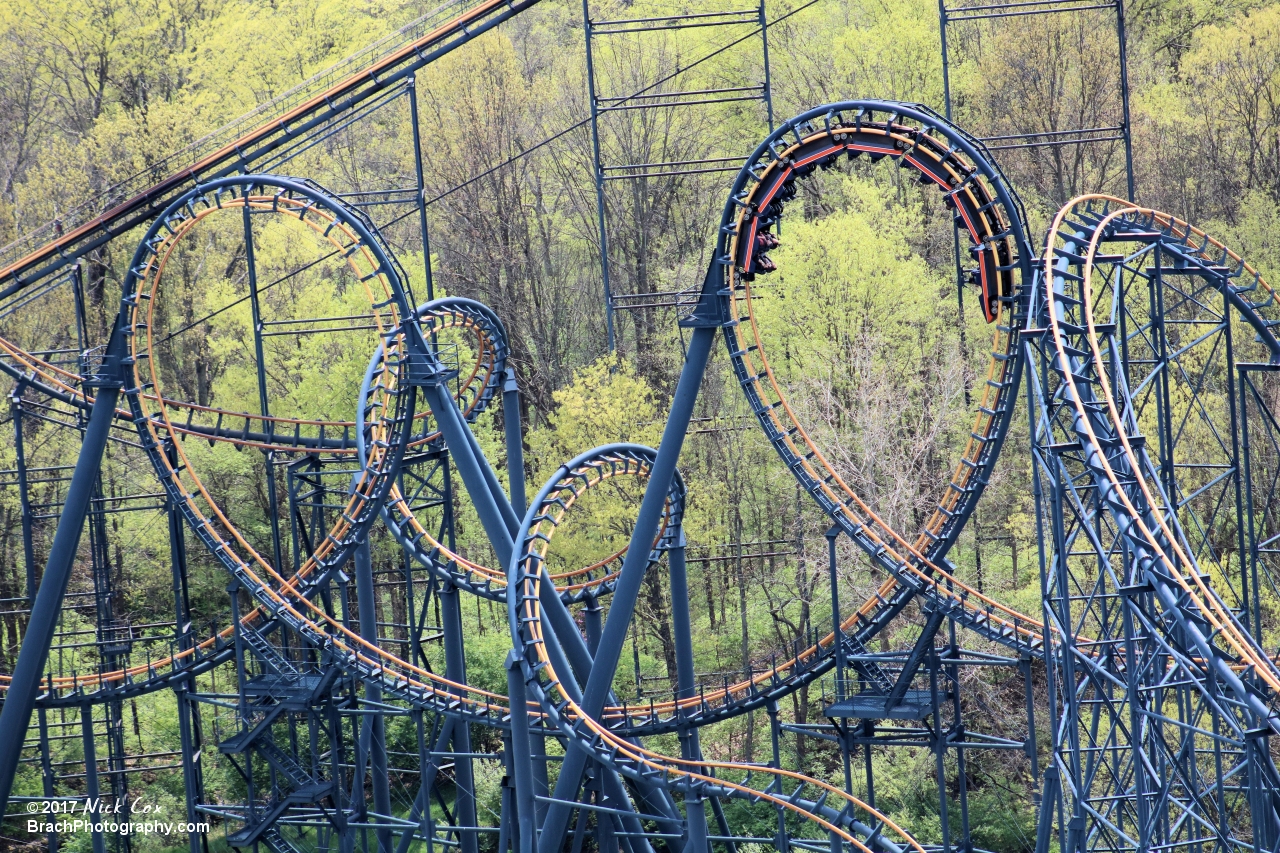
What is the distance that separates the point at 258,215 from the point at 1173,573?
82.8 feet

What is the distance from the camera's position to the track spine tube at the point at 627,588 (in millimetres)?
15781

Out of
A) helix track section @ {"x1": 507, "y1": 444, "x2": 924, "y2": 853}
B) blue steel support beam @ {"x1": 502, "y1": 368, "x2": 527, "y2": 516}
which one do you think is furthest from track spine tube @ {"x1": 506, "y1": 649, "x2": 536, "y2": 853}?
blue steel support beam @ {"x1": 502, "y1": 368, "x2": 527, "y2": 516}

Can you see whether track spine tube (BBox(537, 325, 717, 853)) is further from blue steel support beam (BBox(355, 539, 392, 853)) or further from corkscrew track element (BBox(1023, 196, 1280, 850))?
corkscrew track element (BBox(1023, 196, 1280, 850))

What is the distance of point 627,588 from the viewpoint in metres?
16.0

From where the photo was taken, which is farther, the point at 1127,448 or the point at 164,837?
the point at 164,837

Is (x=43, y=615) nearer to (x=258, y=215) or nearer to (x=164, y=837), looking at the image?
(x=164, y=837)

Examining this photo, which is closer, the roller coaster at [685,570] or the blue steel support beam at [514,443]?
the roller coaster at [685,570]

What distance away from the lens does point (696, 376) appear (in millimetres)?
16000

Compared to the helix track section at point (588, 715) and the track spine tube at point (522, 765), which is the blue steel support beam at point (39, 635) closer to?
the helix track section at point (588, 715)

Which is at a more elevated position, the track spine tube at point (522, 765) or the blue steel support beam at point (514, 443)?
the blue steel support beam at point (514, 443)

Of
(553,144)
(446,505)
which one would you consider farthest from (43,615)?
(553,144)

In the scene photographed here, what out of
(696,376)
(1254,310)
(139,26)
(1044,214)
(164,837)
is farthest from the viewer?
(139,26)

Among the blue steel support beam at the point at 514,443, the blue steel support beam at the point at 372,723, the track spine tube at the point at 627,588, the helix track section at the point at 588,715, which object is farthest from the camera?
the blue steel support beam at the point at 372,723

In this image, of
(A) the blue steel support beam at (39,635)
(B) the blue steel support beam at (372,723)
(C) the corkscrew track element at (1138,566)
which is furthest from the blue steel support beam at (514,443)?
(C) the corkscrew track element at (1138,566)
